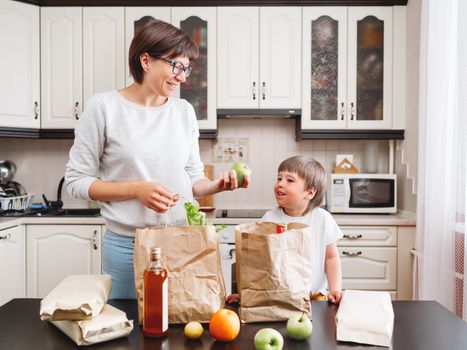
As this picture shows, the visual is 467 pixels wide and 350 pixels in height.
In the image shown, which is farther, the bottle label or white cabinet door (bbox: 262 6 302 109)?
white cabinet door (bbox: 262 6 302 109)

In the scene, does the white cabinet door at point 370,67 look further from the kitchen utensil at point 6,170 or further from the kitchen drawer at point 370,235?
the kitchen utensil at point 6,170

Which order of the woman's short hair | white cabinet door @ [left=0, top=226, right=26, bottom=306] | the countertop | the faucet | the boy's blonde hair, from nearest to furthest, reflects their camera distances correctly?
the woman's short hair < the boy's blonde hair < white cabinet door @ [left=0, top=226, right=26, bottom=306] < the countertop < the faucet

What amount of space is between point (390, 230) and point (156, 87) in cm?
195

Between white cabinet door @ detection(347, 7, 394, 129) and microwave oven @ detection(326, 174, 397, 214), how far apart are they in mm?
356

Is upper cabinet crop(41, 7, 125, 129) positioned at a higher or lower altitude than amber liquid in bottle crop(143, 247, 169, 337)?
higher

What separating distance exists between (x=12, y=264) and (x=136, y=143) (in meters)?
1.79

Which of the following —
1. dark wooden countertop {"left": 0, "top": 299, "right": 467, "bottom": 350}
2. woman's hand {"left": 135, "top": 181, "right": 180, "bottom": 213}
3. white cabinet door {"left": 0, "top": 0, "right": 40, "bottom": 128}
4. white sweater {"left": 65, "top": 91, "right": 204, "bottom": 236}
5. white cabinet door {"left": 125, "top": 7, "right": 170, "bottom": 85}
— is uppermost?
white cabinet door {"left": 125, "top": 7, "right": 170, "bottom": 85}

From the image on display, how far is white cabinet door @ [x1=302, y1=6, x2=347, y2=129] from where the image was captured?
3.00 meters

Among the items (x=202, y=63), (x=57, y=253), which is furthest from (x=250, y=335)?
(x=202, y=63)

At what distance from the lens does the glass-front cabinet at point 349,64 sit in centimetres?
300

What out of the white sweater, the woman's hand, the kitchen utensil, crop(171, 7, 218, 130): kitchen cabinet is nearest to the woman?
the white sweater

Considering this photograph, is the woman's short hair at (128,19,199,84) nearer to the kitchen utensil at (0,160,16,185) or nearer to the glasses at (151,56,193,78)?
the glasses at (151,56,193,78)

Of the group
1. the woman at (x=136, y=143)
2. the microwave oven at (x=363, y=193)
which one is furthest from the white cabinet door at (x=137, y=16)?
the woman at (x=136, y=143)

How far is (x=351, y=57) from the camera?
9.84 feet
